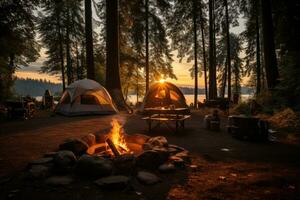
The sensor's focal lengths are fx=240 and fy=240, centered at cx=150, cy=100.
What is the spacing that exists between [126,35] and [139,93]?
1184cm

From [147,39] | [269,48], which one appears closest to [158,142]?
[269,48]

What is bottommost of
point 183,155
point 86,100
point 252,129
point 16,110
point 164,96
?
point 183,155

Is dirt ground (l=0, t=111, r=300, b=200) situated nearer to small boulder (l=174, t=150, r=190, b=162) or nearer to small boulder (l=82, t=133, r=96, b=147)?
small boulder (l=174, t=150, r=190, b=162)

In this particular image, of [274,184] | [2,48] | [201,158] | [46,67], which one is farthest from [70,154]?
[46,67]

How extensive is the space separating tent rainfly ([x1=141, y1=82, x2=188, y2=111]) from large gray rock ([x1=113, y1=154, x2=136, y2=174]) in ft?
29.3

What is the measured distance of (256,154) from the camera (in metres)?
6.27

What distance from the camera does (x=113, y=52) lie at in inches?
613

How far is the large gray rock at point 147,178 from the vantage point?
4312 millimetres

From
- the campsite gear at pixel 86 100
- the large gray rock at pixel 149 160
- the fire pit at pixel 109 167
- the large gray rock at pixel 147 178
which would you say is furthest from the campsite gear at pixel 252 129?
the campsite gear at pixel 86 100

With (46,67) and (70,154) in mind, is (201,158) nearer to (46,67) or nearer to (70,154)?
(70,154)

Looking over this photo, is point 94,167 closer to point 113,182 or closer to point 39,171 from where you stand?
point 113,182

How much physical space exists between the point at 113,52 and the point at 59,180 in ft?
40.1

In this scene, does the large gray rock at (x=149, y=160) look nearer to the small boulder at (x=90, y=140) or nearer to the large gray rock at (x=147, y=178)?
the large gray rock at (x=147, y=178)

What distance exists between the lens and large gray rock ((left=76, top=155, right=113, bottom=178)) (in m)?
4.41
